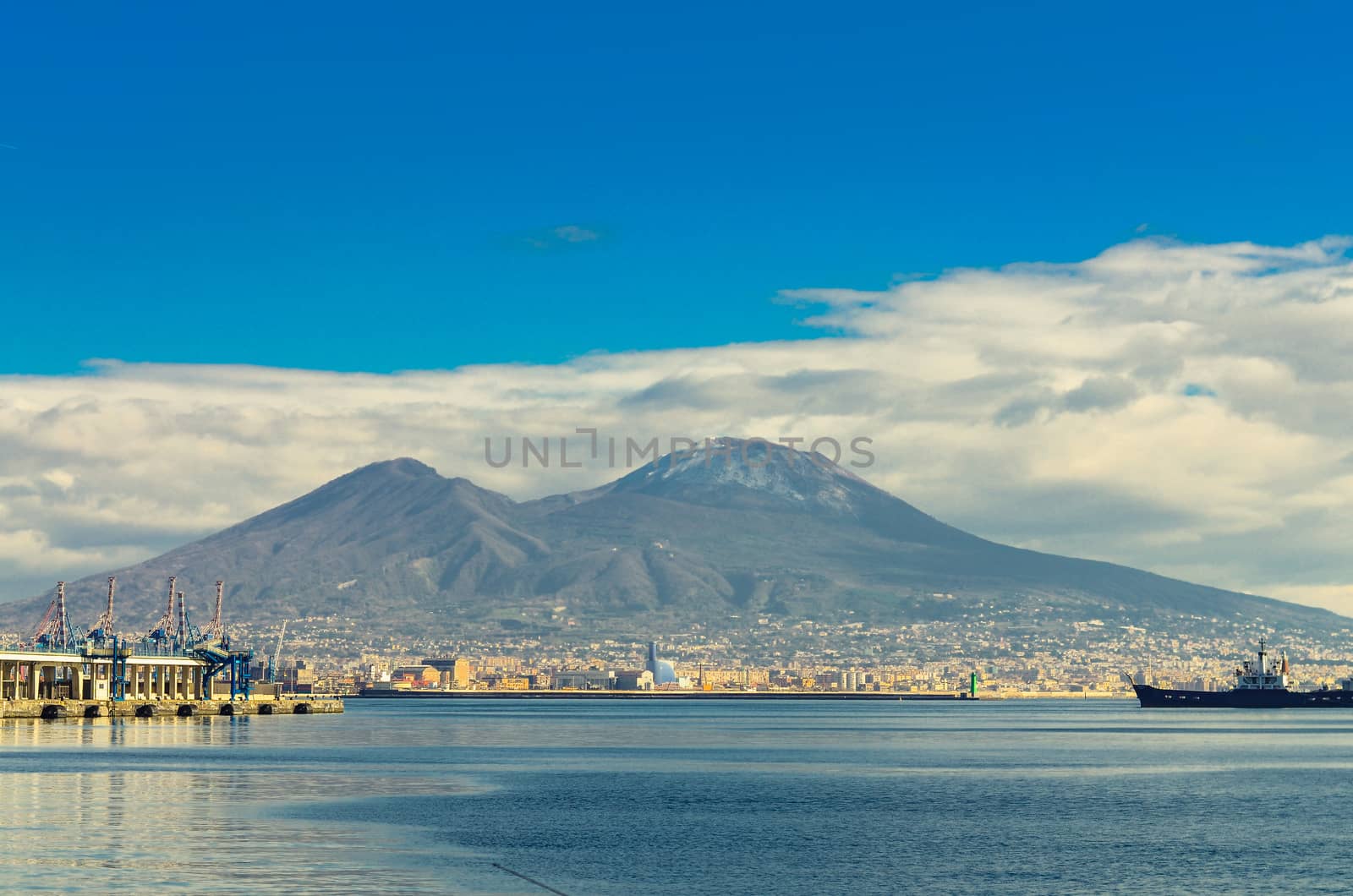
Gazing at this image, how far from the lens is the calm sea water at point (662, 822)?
56.5 metres

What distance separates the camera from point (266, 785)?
92.9 meters

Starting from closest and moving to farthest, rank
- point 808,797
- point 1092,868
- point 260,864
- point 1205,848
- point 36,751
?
1. point 260,864
2. point 1092,868
3. point 1205,848
4. point 808,797
5. point 36,751

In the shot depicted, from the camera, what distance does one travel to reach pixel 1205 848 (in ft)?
220

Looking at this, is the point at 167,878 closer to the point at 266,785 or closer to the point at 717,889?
the point at 717,889

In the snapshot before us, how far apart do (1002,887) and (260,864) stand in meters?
23.8

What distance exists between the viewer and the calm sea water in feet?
185

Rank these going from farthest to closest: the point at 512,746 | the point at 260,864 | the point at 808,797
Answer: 1. the point at 512,746
2. the point at 808,797
3. the point at 260,864

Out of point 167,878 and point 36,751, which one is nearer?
point 167,878

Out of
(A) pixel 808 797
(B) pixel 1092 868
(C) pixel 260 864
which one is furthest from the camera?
(A) pixel 808 797

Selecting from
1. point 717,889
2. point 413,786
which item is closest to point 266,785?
point 413,786

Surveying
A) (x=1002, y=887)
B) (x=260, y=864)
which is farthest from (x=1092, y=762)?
(x=260, y=864)

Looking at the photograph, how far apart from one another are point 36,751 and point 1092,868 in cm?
8730

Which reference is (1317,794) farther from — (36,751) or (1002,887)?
(36,751)

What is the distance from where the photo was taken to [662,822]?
77000 mm
